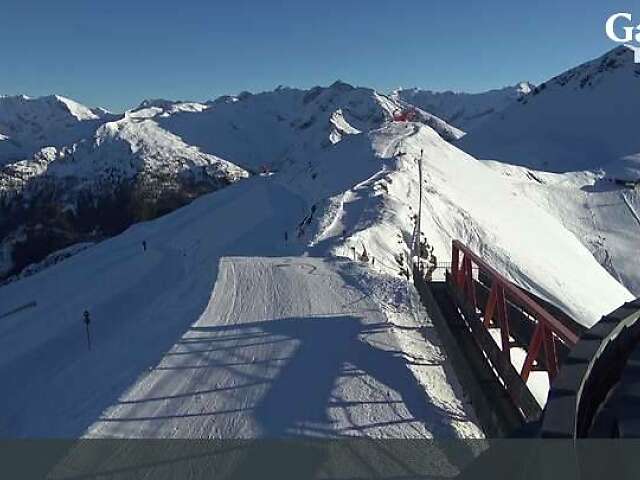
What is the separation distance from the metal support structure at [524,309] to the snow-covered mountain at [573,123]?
Result: 3549 inches

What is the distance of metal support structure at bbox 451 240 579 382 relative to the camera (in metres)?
6.75

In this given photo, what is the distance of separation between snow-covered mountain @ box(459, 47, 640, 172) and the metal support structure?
90.1m

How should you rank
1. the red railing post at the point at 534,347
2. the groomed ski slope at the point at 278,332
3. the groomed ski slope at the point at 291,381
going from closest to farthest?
→ 1. the red railing post at the point at 534,347
2. the groomed ski slope at the point at 291,381
3. the groomed ski slope at the point at 278,332

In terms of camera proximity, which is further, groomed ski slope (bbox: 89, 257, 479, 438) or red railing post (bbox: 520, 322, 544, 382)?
groomed ski slope (bbox: 89, 257, 479, 438)

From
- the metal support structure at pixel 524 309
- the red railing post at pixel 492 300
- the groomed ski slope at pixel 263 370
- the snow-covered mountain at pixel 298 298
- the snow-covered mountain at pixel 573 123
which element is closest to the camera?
the metal support structure at pixel 524 309

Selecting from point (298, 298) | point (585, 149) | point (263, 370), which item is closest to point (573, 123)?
point (585, 149)

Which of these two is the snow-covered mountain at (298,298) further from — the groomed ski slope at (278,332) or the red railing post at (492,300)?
the red railing post at (492,300)

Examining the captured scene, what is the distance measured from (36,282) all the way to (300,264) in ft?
107

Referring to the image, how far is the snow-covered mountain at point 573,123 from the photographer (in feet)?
348

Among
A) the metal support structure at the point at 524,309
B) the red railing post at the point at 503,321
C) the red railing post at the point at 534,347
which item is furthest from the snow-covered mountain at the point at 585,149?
the red railing post at the point at 534,347

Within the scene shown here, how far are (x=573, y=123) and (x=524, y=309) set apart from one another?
129516 millimetres

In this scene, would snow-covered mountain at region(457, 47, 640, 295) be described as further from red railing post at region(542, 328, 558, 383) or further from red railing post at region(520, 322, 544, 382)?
red railing post at region(542, 328, 558, 383)

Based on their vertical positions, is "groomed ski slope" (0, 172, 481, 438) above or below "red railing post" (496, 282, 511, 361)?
below

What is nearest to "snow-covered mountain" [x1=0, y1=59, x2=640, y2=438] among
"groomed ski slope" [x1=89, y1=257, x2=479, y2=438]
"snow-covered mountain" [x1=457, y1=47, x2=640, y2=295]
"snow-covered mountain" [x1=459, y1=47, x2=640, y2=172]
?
"groomed ski slope" [x1=89, y1=257, x2=479, y2=438]
